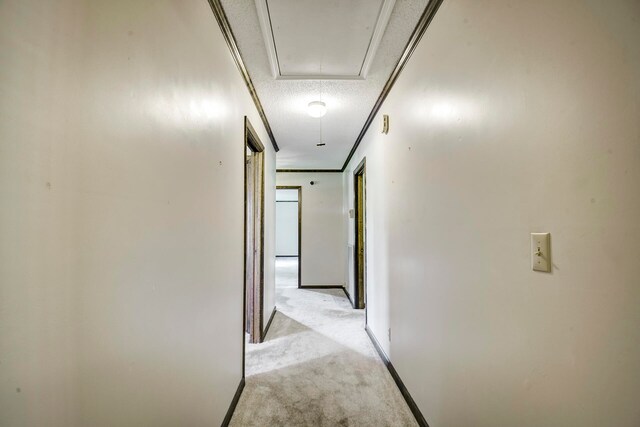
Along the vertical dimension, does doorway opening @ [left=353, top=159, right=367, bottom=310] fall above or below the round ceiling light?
below

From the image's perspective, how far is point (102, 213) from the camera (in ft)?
2.49

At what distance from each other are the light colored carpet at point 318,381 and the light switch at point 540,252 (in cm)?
157

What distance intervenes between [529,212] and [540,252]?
131 mm

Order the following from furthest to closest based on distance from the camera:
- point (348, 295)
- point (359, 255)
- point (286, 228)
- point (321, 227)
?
point (286, 228) → point (321, 227) → point (348, 295) → point (359, 255)

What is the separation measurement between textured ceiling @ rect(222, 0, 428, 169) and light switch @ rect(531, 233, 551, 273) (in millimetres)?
1466

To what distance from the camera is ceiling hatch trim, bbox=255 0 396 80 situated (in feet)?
5.57

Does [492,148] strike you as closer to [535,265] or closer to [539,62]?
[539,62]

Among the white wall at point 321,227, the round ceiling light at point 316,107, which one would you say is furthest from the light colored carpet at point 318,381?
the round ceiling light at point 316,107

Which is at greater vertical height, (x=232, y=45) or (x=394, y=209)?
(x=232, y=45)

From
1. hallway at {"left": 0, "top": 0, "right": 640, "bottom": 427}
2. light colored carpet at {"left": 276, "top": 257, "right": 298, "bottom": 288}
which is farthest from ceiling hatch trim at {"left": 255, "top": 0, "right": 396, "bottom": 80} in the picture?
light colored carpet at {"left": 276, "top": 257, "right": 298, "bottom": 288}

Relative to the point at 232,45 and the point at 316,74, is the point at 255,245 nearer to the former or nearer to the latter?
the point at 316,74

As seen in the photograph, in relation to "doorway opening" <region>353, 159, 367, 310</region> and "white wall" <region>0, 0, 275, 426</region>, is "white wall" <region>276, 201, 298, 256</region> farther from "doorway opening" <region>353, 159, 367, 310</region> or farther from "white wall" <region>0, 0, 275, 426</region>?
"white wall" <region>0, 0, 275, 426</region>

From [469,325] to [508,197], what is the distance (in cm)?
61

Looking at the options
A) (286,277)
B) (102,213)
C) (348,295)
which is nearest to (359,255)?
(348,295)
